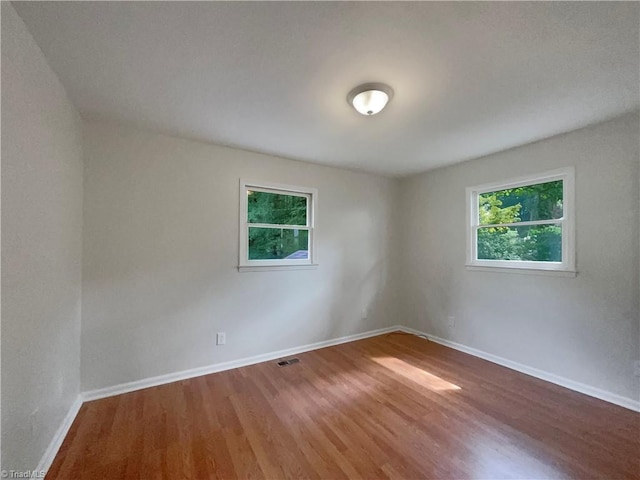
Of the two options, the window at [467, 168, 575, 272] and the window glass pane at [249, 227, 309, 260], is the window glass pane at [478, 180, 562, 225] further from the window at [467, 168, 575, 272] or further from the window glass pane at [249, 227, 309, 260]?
the window glass pane at [249, 227, 309, 260]

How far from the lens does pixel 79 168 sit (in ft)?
7.09

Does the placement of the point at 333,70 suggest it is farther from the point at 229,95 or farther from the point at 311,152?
the point at 311,152

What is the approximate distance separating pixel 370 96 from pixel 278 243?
199 cm

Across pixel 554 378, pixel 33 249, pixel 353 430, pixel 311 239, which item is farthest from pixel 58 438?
pixel 554 378

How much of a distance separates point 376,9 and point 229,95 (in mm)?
1149

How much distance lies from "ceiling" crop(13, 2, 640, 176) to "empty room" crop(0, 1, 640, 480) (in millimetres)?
16

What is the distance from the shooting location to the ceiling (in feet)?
4.09

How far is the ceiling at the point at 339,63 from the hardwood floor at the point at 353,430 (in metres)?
2.39

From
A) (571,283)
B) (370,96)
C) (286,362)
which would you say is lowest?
(286,362)

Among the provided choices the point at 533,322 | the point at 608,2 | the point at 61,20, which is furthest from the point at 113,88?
the point at 533,322

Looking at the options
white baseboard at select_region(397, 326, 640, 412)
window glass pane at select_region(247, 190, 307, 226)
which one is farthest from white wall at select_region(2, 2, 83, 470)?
white baseboard at select_region(397, 326, 640, 412)

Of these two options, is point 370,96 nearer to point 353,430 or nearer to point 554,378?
point 353,430

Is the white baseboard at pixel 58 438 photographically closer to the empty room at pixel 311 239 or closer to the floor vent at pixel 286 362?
the empty room at pixel 311 239

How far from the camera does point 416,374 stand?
2695mm
